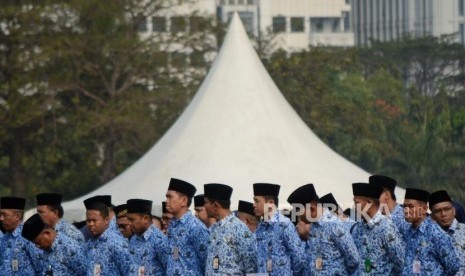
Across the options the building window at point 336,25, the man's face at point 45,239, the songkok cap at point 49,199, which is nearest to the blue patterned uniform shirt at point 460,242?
the man's face at point 45,239

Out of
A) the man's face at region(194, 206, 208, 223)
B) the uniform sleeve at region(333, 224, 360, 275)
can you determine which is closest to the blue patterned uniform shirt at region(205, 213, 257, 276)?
the uniform sleeve at region(333, 224, 360, 275)

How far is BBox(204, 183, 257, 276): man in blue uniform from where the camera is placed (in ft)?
56.3

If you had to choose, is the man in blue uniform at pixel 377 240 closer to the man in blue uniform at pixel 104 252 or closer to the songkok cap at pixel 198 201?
the man in blue uniform at pixel 104 252

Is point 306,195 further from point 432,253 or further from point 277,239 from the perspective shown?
point 432,253

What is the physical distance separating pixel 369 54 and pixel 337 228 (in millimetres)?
72182

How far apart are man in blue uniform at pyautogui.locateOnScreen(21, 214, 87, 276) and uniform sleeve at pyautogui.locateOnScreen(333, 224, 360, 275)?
2869 millimetres

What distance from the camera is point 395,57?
3533 inches

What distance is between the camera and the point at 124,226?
68.4 feet

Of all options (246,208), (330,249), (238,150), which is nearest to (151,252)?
(330,249)

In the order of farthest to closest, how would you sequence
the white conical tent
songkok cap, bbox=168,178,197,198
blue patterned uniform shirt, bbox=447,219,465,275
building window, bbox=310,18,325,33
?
building window, bbox=310,18,325,33 → the white conical tent → songkok cap, bbox=168,178,197,198 → blue patterned uniform shirt, bbox=447,219,465,275

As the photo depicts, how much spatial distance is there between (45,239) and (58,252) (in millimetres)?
266

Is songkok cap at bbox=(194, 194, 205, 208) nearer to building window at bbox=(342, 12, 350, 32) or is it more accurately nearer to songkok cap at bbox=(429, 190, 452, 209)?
songkok cap at bbox=(429, 190, 452, 209)

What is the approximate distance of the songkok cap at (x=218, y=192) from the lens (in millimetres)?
17141

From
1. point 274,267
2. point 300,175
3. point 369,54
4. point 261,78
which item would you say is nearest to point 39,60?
point 261,78
